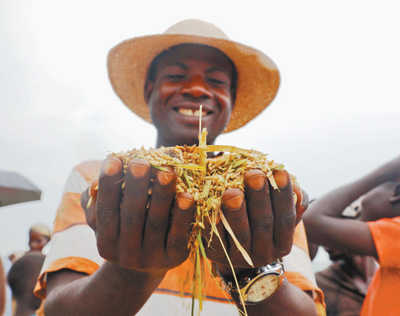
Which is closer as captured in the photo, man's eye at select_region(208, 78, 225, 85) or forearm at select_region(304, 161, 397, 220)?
man's eye at select_region(208, 78, 225, 85)

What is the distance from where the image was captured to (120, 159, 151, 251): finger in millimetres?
1084

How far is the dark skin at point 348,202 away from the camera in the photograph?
8.84ft

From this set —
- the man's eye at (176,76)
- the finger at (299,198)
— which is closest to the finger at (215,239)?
the finger at (299,198)

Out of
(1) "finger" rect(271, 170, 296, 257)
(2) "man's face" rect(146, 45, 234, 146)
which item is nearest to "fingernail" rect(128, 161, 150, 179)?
(1) "finger" rect(271, 170, 296, 257)

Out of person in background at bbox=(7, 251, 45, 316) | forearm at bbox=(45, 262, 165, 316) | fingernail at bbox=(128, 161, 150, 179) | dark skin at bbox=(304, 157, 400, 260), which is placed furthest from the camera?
person in background at bbox=(7, 251, 45, 316)

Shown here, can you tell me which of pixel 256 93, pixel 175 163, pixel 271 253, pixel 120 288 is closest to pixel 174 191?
pixel 175 163

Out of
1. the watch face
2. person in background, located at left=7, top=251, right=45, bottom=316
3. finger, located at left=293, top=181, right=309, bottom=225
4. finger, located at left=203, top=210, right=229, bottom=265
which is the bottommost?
person in background, located at left=7, top=251, right=45, bottom=316

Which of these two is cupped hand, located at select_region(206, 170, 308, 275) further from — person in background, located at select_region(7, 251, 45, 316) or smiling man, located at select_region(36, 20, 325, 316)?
person in background, located at select_region(7, 251, 45, 316)

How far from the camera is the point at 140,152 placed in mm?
1222

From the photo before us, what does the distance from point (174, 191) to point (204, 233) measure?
0.21m

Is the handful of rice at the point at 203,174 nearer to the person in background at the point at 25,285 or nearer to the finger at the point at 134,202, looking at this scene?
the finger at the point at 134,202

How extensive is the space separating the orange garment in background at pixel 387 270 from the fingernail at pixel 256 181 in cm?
178

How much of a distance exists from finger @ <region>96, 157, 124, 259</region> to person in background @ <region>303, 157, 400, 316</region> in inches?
81.1

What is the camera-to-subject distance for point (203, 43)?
247 centimetres
